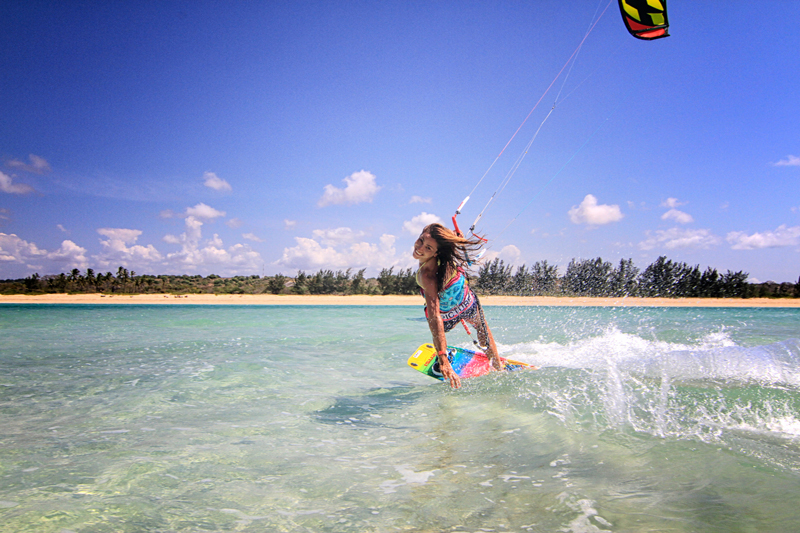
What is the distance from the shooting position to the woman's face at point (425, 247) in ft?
16.3

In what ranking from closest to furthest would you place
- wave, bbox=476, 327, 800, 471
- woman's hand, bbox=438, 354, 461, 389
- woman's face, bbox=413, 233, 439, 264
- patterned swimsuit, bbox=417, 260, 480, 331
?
1. wave, bbox=476, 327, 800, 471
2. woman's hand, bbox=438, 354, 461, 389
3. woman's face, bbox=413, 233, 439, 264
4. patterned swimsuit, bbox=417, 260, 480, 331

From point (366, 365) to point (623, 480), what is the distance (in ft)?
17.4

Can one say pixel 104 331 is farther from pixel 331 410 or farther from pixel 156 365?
A: pixel 331 410

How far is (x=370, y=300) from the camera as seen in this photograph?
37.0 metres

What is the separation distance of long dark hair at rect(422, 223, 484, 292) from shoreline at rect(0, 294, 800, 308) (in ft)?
94.1

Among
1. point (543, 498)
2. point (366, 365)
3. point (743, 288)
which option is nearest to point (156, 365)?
point (366, 365)

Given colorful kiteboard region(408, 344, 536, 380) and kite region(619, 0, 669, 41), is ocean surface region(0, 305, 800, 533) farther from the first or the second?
kite region(619, 0, 669, 41)

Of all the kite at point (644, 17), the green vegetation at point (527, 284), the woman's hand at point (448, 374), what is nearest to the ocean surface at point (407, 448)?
the woman's hand at point (448, 374)

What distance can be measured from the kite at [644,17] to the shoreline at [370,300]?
29203 millimetres

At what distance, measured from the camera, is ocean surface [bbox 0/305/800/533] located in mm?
2217

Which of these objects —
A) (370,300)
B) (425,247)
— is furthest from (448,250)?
(370,300)

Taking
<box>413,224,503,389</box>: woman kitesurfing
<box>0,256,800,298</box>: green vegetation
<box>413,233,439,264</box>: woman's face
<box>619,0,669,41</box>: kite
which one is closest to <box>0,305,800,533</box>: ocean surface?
<box>413,224,503,389</box>: woman kitesurfing

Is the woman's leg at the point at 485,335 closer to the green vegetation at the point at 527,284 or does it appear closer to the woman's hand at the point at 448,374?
the woman's hand at the point at 448,374

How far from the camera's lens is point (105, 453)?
317cm
